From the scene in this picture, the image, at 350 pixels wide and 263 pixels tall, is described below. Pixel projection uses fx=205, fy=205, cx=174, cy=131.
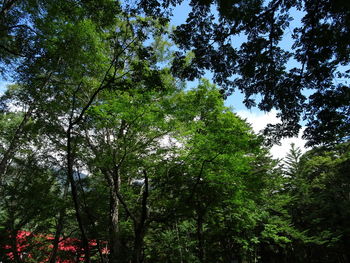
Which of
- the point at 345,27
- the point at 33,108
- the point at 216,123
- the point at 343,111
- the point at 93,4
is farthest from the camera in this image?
the point at 33,108

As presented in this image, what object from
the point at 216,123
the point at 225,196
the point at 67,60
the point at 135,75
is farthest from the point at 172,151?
the point at 67,60

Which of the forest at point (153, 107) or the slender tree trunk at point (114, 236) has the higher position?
the forest at point (153, 107)

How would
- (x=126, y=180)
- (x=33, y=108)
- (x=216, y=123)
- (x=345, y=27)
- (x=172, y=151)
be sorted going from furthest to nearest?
(x=126, y=180) < (x=172, y=151) < (x=33, y=108) < (x=216, y=123) < (x=345, y=27)

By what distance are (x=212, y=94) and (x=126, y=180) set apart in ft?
24.5

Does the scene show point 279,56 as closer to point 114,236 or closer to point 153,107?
point 153,107

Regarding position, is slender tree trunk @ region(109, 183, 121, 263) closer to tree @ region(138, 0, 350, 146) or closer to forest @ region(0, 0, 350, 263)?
forest @ region(0, 0, 350, 263)

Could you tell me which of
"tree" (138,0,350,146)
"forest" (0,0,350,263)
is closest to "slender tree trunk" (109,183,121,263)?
"forest" (0,0,350,263)

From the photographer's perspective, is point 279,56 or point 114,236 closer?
point 279,56

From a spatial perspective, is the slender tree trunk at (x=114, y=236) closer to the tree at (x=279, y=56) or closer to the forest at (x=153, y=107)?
the forest at (x=153, y=107)

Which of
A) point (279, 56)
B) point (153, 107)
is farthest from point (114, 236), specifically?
point (279, 56)

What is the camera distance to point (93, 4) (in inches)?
230

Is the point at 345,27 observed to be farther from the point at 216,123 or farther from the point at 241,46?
the point at 216,123

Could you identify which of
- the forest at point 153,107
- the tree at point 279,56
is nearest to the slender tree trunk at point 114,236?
the forest at point 153,107

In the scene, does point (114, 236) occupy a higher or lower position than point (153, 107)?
lower
